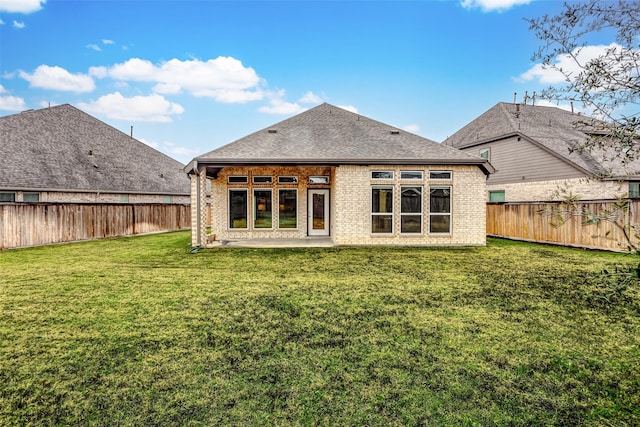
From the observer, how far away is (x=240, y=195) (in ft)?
45.1

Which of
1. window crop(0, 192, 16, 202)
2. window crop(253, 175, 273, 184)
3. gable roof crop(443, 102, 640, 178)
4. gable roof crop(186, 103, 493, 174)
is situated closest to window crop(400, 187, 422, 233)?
gable roof crop(186, 103, 493, 174)

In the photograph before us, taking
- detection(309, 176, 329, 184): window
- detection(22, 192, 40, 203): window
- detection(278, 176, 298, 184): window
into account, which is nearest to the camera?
detection(278, 176, 298, 184): window

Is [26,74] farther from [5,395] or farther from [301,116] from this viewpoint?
[5,395]

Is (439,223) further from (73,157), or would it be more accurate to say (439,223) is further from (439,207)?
(73,157)

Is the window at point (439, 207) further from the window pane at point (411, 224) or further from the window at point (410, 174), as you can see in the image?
the window at point (410, 174)

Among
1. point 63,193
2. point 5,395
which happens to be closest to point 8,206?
point 63,193

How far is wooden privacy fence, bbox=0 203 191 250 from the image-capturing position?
11156 millimetres

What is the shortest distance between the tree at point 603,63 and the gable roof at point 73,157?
19.3 m

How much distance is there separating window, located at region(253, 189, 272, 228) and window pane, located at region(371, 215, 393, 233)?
14.5 ft

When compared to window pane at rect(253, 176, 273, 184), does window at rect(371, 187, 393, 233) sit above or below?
below

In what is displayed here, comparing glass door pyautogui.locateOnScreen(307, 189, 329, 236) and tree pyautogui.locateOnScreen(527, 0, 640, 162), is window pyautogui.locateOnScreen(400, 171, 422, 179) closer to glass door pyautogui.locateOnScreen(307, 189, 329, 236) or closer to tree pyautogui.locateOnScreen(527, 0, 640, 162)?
glass door pyautogui.locateOnScreen(307, 189, 329, 236)

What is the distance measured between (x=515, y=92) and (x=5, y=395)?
26.5 m

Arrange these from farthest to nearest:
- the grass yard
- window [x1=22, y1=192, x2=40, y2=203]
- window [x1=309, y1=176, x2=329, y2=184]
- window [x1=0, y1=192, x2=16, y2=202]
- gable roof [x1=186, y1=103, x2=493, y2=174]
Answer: window [x1=22, y1=192, x2=40, y2=203] → window [x1=0, y1=192, x2=16, y2=202] → window [x1=309, y1=176, x2=329, y2=184] → gable roof [x1=186, y1=103, x2=493, y2=174] → the grass yard

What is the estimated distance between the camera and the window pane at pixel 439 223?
12.2 metres
